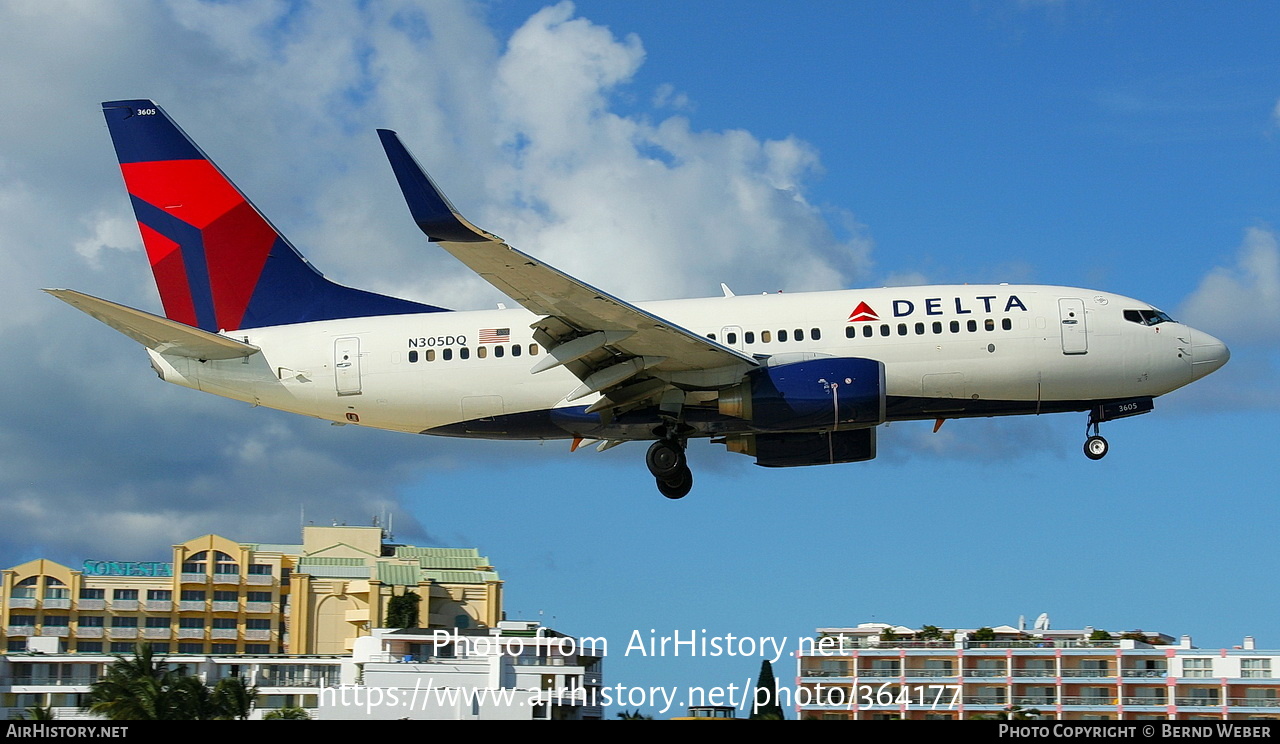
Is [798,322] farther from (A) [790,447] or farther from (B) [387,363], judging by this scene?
(B) [387,363]

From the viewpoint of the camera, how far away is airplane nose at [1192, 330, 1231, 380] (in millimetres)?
30969

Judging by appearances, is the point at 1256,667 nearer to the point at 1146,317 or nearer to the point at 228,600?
the point at 1146,317

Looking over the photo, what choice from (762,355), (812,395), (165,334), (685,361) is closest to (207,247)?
(165,334)

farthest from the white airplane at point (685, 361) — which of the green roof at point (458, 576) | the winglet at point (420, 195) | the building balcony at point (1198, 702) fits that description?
the green roof at point (458, 576)

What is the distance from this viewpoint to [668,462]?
3095 cm

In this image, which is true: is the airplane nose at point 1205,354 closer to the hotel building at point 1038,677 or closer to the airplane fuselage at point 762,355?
the airplane fuselage at point 762,355

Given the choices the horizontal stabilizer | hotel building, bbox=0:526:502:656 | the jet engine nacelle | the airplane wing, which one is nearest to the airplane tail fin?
the horizontal stabilizer

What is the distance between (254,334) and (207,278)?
2408 mm

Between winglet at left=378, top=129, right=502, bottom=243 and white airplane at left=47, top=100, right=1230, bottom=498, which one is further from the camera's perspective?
white airplane at left=47, top=100, right=1230, bottom=498

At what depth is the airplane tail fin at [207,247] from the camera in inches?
1281

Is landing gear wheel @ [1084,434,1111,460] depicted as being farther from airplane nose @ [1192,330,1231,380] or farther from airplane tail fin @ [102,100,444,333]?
airplane tail fin @ [102,100,444,333]

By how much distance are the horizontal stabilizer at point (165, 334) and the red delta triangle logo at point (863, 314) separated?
13.9m

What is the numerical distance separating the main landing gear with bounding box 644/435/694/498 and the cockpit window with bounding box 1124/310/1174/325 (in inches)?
424
